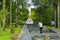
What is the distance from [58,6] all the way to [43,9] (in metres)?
28.8

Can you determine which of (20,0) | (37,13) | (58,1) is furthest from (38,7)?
(58,1)

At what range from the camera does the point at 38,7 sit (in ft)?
278

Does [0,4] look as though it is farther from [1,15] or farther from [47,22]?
[47,22]

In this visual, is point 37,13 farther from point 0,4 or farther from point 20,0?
point 0,4

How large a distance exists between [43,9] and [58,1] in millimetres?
27974

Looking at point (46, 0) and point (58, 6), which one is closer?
point (58, 6)

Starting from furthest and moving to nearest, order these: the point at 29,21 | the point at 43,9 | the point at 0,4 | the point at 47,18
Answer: the point at 29,21 → the point at 43,9 → the point at 47,18 → the point at 0,4

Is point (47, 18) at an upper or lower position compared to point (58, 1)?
lower

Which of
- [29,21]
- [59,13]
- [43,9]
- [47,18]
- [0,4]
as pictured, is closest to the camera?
[0,4]

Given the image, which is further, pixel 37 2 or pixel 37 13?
pixel 37 13

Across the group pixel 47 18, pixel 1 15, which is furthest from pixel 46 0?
pixel 1 15

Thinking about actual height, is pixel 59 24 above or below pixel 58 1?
below

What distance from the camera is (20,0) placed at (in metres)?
62.2

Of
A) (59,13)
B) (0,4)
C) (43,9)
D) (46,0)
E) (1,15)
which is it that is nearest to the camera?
(1,15)
